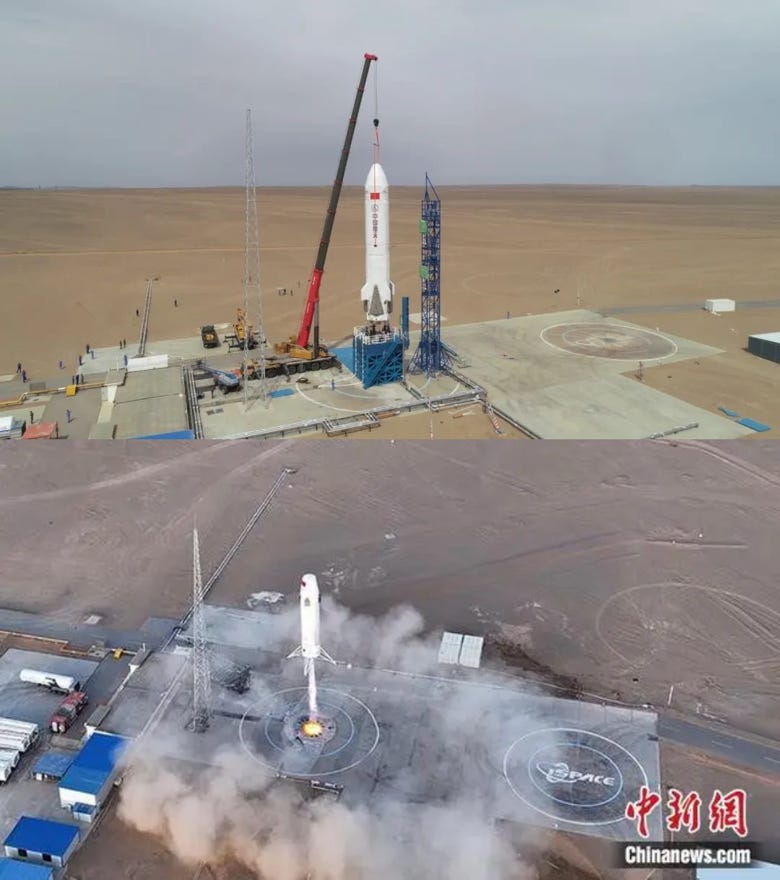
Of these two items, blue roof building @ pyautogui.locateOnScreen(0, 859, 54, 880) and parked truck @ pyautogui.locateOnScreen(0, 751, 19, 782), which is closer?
blue roof building @ pyautogui.locateOnScreen(0, 859, 54, 880)

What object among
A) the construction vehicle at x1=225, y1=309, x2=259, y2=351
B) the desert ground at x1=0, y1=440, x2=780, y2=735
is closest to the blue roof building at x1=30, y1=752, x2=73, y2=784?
the desert ground at x1=0, y1=440, x2=780, y2=735

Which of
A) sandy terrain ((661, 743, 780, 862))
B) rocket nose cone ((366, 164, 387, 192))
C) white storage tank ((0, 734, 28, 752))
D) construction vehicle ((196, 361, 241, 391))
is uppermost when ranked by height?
rocket nose cone ((366, 164, 387, 192))

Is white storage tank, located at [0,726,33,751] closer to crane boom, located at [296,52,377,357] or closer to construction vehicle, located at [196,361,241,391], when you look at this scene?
construction vehicle, located at [196,361,241,391]

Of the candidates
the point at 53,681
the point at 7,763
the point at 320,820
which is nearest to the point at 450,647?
the point at 320,820

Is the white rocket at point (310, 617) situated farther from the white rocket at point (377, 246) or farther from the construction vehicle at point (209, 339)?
the construction vehicle at point (209, 339)

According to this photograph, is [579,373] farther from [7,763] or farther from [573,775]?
[7,763]

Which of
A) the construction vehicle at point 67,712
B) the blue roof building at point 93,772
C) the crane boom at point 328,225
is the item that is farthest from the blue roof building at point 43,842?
the crane boom at point 328,225
